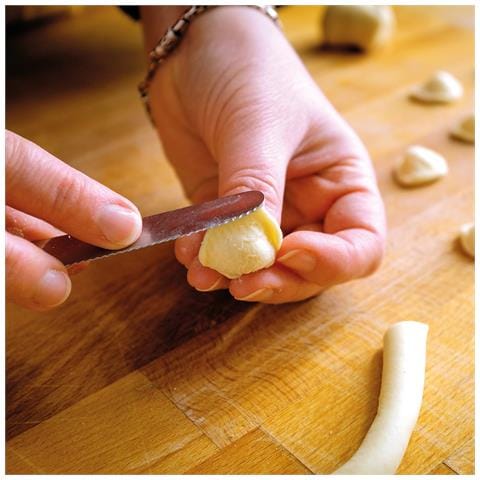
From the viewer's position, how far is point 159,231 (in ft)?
2.25

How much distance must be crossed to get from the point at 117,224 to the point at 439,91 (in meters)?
0.91

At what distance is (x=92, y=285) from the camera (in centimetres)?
94

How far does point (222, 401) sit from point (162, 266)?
26cm

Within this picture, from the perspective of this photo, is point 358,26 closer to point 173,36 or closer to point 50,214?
point 173,36

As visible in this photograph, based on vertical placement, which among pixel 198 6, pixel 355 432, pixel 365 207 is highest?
pixel 198 6

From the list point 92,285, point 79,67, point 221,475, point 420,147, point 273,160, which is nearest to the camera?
point 221,475

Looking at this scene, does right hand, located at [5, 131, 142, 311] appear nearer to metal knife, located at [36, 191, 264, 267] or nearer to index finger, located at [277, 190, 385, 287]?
metal knife, located at [36, 191, 264, 267]

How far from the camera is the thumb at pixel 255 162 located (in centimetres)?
79

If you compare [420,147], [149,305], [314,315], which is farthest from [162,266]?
[420,147]

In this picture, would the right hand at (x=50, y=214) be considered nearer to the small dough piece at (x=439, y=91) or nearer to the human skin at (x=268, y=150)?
the human skin at (x=268, y=150)

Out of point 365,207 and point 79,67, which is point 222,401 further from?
point 79,67

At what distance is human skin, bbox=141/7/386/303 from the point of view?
79 cm

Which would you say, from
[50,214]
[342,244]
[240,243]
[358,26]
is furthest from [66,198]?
[358,26]

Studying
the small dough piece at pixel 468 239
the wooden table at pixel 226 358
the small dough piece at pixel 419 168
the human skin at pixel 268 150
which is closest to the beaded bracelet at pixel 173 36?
the human skin at pixel 268 150
